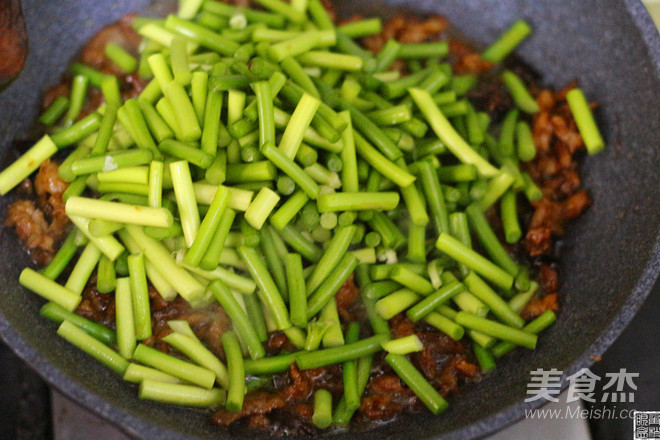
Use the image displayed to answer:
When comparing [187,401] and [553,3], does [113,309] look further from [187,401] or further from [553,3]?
[553,3]

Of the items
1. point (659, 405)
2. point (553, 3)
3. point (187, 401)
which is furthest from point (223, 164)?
point (659, 405)

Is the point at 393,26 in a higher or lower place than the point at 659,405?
higher

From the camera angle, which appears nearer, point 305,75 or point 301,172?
point 301,172

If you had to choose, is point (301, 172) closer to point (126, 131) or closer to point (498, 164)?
point (126, 131)

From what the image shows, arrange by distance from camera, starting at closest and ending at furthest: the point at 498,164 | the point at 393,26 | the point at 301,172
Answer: the point at 301,172
the point at 498,164
the point at 393,26

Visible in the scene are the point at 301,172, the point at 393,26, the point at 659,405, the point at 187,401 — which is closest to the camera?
the point at 187,401

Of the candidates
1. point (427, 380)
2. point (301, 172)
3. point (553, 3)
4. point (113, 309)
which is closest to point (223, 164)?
point (301, 172)

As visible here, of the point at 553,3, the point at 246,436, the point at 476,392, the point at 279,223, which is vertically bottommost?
the point at 246,436
